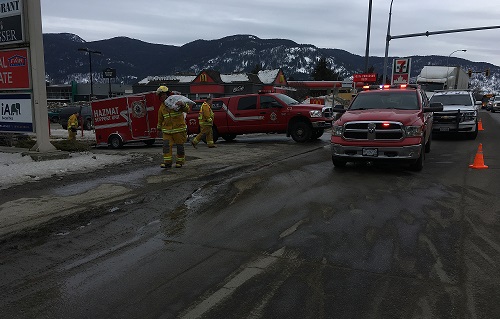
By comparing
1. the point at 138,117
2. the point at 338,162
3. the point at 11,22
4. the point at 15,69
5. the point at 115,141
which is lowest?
the point at 115,141

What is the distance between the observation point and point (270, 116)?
15773 millimetres

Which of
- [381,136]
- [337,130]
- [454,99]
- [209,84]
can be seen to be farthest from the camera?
[209,84]

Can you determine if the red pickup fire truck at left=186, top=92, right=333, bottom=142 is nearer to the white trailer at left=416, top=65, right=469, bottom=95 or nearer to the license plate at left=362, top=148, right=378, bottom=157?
the license plate at left=362, top=148, right=378, bottom=157

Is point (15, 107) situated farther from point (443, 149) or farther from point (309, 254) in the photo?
point (443, 149)

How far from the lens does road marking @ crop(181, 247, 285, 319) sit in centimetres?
334

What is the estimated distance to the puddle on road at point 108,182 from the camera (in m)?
7.35

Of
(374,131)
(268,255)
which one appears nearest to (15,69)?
(374,131)

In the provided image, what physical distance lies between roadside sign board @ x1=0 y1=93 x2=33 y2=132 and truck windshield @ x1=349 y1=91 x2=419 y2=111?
797cm

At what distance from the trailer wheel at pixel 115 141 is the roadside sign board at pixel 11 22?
24.0 feet

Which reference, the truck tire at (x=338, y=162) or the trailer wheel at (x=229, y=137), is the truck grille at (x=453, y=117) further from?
the truck tire at (x=338, y=162)

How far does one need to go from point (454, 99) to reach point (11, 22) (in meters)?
16.4

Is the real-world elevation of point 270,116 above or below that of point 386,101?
below

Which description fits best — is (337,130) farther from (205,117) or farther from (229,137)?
(229,137)

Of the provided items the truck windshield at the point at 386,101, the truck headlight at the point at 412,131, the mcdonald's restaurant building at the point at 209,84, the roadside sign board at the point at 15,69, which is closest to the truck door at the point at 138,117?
the roadside sign board at the point at 15,69
